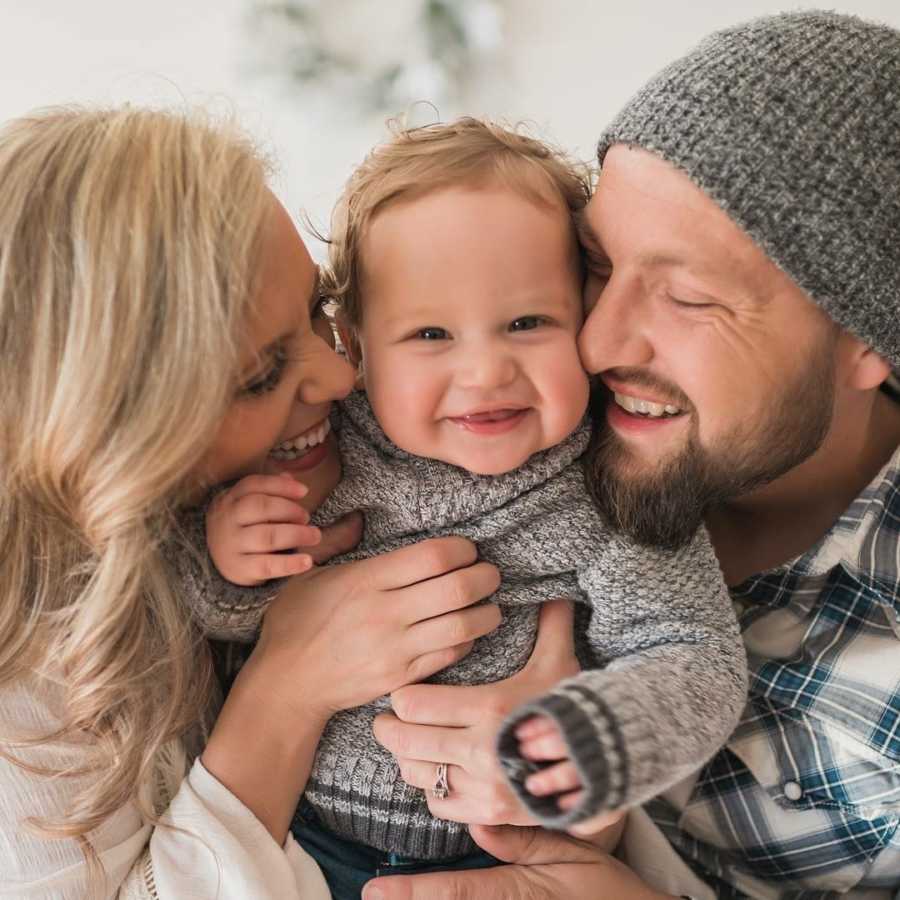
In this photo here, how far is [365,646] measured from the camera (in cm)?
114

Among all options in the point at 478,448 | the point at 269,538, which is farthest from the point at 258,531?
the point at 478,448

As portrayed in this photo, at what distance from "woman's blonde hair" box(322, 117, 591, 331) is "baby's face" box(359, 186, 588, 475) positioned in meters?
0.02

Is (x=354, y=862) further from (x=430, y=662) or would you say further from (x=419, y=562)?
(x=419, y=562)

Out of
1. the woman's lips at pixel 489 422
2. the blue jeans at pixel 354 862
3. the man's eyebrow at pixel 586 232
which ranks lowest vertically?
the blue jeans at pixel 354 862

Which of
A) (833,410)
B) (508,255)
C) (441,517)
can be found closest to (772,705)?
(833,410)

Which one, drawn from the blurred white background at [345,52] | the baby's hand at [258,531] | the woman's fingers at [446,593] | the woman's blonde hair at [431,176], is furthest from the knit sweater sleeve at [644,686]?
the blurred white background at [345,52]

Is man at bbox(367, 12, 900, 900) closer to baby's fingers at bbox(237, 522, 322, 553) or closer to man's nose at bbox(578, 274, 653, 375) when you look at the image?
man's nose at bbox(578, 274, 653, 375)

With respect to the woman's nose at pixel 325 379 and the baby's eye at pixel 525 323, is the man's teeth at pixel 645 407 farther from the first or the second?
the woman's nose at pixel 325 379

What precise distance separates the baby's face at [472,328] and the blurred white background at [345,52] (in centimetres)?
105

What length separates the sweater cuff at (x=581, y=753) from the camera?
0.80 m

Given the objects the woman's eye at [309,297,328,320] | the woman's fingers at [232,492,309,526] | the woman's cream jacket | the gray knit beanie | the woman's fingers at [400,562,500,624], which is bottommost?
the woman's cream jacket

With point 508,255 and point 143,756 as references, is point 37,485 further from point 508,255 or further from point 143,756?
point 508,255

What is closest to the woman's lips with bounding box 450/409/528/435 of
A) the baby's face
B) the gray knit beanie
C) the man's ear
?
the baby's face

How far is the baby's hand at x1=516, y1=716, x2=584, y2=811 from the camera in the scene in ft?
2.66
